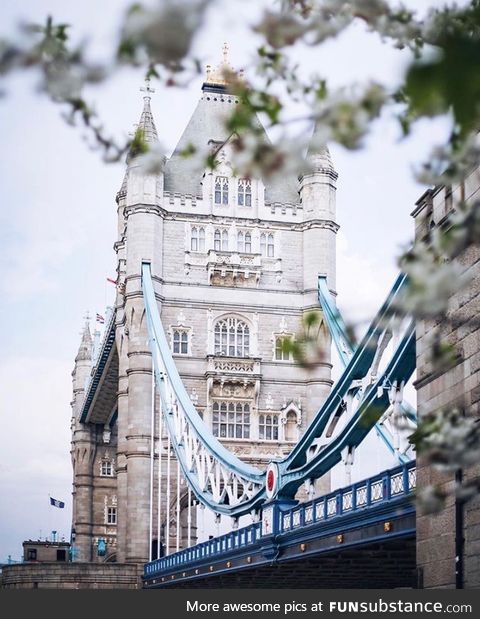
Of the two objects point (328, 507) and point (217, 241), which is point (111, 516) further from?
point (328, 507)

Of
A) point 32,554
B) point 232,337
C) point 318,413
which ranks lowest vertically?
point 318,413

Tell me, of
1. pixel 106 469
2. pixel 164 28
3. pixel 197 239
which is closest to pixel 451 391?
pixel 164 28

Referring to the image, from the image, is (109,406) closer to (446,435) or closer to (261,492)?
(261,492)

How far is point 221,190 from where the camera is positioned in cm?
5803

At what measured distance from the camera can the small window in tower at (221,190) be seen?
57.8m

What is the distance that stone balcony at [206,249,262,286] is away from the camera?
5594cm

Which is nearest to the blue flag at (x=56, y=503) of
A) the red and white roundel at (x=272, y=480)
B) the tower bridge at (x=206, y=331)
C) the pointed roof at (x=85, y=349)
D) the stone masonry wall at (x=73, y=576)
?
the pointed roof at (x=85, y=349)

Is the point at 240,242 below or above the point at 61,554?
above

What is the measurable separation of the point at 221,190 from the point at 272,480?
25717 mm

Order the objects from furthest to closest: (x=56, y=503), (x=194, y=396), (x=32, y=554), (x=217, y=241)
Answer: (x=56, y=503) < (x=32, y=554) < (x=217, y=241) < (x=194, y=396)

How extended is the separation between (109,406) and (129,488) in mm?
22316

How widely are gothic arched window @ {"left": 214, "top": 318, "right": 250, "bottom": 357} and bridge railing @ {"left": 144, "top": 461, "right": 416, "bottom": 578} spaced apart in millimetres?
12829

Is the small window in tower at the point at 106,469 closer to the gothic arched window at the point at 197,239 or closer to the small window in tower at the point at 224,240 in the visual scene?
the gothic arched window at the point at 197,239

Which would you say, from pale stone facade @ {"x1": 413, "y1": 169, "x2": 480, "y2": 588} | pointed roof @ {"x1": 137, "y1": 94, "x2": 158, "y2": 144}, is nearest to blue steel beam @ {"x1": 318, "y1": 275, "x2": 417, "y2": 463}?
pointed roof @ {"x1": 137, "y1": 94, "x2": 158, "y2": 144}
